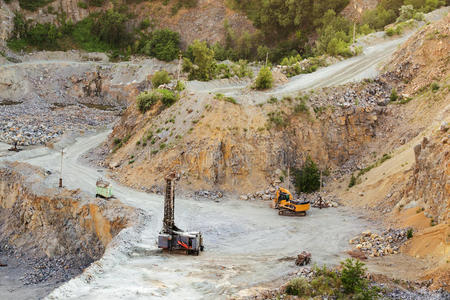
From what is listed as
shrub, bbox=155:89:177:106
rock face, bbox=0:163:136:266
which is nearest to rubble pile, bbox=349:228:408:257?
rock face, bbox=0:163:136:266

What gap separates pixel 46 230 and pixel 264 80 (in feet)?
62.6

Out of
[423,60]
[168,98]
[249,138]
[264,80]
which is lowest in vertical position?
[249,138]

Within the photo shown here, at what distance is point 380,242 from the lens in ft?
72.0

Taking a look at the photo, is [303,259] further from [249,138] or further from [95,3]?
[95,3]

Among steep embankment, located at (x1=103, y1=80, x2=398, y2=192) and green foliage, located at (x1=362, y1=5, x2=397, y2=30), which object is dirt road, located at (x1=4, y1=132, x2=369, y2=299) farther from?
green foliage, located at (x1=362, y1=5, x2=397, y2=30)

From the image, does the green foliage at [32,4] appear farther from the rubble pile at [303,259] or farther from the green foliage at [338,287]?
the green foliage at [338,287]

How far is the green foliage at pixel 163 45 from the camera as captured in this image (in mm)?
70125

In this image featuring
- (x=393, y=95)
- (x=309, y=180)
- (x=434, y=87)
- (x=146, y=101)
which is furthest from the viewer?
(x=146, y=101)

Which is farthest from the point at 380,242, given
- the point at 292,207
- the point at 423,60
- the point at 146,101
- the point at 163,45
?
the point at 163,45

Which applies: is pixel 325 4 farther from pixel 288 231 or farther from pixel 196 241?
pixel 196 241

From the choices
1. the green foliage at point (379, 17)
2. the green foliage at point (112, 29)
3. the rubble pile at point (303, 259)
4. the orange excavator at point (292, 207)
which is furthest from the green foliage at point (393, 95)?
the green foliage at point (112, 29)

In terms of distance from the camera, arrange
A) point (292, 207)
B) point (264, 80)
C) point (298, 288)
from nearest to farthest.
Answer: point (298, 288)
point (292, 207)
point (264, 80)

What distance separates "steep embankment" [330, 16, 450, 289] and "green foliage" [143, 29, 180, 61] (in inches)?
1508

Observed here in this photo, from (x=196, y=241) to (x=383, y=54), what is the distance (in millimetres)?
29337
